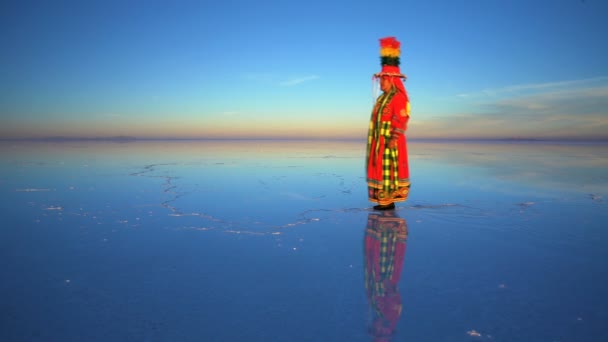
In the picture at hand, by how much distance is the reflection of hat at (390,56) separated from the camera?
6148 mm

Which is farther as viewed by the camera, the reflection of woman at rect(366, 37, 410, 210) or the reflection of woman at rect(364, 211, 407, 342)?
the reflection of woman at rect(366, 37, 410, 210)

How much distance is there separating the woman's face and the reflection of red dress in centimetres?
9

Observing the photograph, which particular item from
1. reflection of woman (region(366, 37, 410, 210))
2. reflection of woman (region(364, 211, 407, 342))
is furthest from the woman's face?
reflection of woman (region(364, 211, 407, 342))

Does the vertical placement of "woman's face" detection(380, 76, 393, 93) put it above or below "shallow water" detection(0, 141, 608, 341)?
above

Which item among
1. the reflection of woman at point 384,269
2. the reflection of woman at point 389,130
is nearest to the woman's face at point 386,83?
the reflection of woman at point 389,130

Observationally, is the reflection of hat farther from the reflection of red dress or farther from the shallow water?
the shallow water

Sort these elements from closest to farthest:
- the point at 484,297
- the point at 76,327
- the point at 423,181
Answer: the point at 76,327 → the point at 484,297 → the point at 423,181

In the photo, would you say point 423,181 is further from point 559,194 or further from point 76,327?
point 76,327

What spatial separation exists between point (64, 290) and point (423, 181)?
32.0ft

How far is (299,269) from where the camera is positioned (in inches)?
158

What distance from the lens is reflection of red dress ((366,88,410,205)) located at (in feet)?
20.1

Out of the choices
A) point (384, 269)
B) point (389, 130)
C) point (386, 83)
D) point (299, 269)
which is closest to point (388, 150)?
point (389, 130)

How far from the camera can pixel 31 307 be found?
3.14m

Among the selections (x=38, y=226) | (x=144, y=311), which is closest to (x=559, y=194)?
(x=144, y=311)
